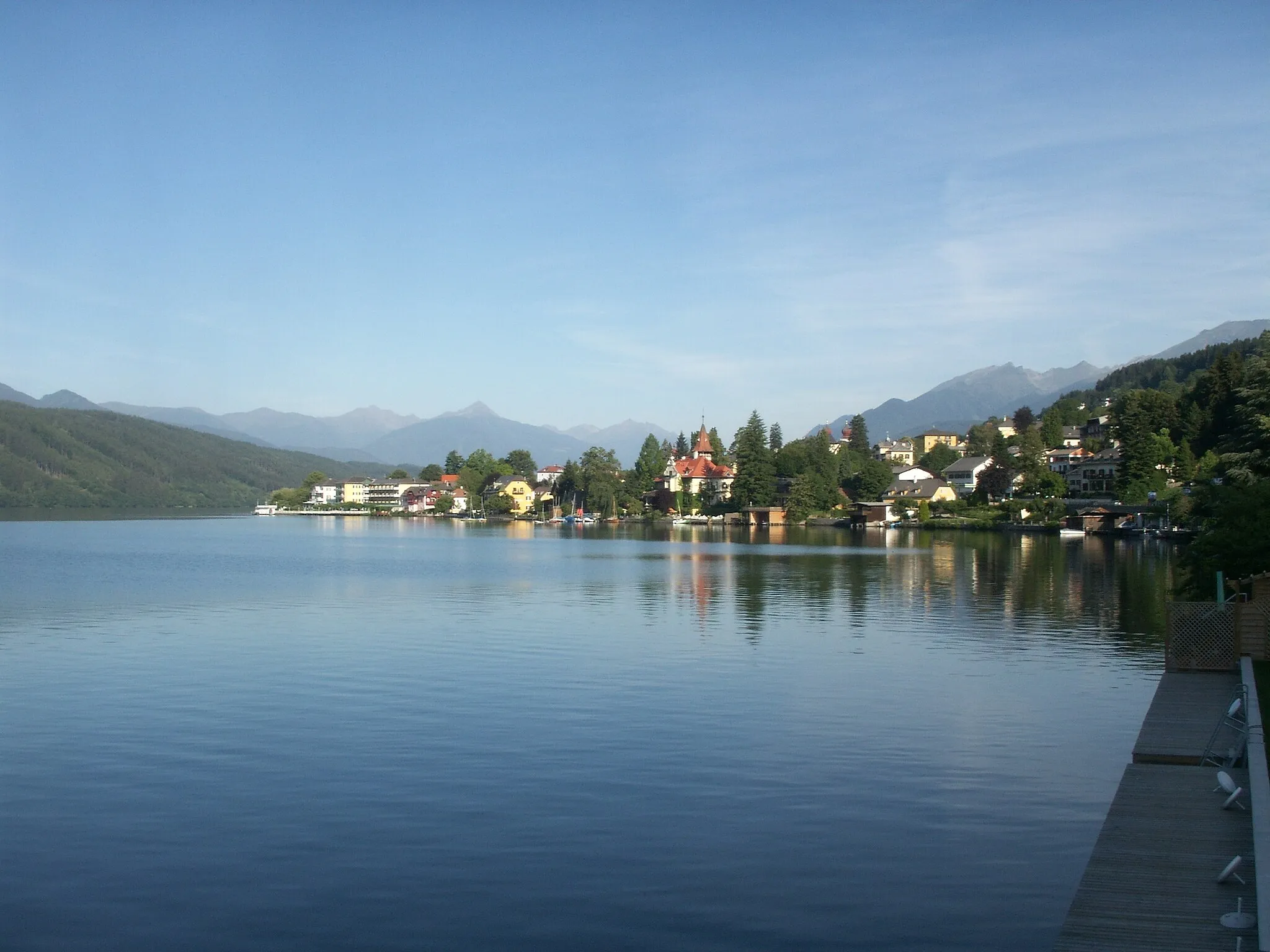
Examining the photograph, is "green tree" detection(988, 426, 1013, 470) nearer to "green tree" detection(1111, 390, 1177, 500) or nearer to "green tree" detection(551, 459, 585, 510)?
"green tree" detection(1111, 390, 1177, 500)

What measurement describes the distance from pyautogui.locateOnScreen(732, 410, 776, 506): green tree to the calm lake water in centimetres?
10676

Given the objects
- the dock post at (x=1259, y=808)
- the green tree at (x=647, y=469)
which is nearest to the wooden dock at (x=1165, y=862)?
the dock post at (x=1259, y=808)

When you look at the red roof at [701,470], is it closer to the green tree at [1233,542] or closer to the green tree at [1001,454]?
the green tree at [1001,454]

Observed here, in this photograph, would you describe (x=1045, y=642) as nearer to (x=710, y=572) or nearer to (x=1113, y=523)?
(x=710, y=572)

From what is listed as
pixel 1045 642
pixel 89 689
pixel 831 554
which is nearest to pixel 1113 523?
pixel 831 554

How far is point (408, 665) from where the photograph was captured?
27422mm

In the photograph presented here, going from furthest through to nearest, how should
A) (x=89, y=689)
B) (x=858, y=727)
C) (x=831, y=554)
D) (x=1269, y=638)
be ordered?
1. (x=831, y=554)
2. (x=89, y=689)
3. (x=1269, y=638)
4. (x=858, y=727)

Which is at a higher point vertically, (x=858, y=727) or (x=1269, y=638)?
(x=1269, y=638)

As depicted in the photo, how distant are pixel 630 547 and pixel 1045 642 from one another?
205 feet

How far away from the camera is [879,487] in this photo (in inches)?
6038

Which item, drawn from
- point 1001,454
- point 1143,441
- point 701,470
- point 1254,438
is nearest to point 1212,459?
point 1143,441

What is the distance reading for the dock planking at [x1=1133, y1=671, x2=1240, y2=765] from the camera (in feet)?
51.3

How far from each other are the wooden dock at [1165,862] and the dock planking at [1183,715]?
0.10 ft

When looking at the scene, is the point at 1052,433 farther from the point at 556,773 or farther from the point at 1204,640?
the point at 556,773
